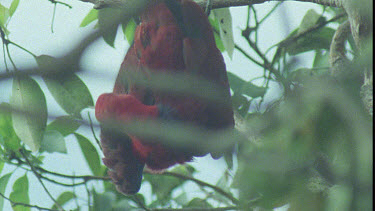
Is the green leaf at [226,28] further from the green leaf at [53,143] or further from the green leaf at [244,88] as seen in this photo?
the green leaf at [53,143]

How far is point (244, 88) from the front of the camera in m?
1.66

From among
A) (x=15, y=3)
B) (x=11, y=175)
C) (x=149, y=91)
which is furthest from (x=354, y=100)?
(x=11, y=175)

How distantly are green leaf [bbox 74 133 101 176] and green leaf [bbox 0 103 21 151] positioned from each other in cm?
20

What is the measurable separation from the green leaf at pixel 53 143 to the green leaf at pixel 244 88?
0.60 meters

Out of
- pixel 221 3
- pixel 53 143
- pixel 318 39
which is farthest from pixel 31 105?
pixel 318 39

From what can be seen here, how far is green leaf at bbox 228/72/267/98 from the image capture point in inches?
63.3

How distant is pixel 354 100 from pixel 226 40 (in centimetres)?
117

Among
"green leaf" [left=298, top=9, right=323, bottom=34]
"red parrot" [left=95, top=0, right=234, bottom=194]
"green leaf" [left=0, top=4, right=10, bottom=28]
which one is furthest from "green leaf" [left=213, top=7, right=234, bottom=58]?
"green leaf" [left=0, top=4, right=10, bottom=28]

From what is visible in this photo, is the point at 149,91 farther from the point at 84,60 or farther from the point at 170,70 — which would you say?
the point at 84,60

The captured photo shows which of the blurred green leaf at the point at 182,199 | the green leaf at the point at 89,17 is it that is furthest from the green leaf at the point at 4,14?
the blurred green leaf at the point at 182,199

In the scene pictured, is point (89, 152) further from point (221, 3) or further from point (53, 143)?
point (221, 3)

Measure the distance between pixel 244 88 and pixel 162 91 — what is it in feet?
1.15

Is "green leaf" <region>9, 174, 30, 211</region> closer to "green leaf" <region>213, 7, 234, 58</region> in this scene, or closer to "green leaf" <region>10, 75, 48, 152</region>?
"green leaf" <region>10, 75, 48, 152</region>

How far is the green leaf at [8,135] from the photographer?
1.62 metres
